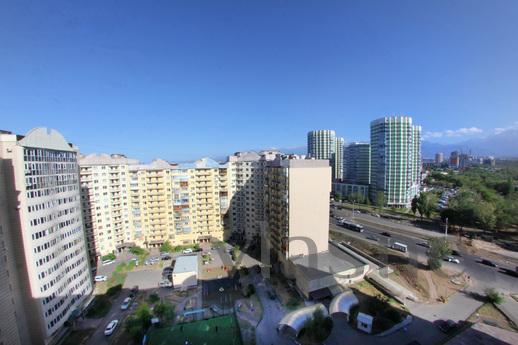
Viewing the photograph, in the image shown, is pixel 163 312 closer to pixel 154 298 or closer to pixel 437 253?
pixel 154 298

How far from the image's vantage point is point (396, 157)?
170 ft

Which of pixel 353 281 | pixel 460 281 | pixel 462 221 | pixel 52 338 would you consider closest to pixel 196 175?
pixel 52 338

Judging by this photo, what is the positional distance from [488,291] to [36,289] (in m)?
34.6

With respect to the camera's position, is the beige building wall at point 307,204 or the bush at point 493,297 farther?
the beige building wall at point 307,204

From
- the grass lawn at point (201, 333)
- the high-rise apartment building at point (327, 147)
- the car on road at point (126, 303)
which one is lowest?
the car on road at point (126, 303)

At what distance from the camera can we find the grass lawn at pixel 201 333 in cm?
1525

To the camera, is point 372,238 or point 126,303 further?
point 372,238

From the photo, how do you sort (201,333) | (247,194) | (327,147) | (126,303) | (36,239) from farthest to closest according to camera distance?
(327,147)
(247,194)
(126,303)
(201,333)
(36,239)

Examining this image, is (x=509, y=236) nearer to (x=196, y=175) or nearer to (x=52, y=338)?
(x=196, y=175)

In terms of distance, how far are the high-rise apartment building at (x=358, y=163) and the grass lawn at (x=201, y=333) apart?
55853 mm

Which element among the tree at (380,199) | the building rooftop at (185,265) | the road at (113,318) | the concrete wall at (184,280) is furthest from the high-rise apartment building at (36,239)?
the tree at (380,199)

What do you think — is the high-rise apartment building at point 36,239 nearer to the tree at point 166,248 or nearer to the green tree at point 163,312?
the green tree at point 163,312

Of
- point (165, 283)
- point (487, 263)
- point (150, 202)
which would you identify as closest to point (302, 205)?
point (165, 283)

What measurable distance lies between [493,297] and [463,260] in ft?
27.0
